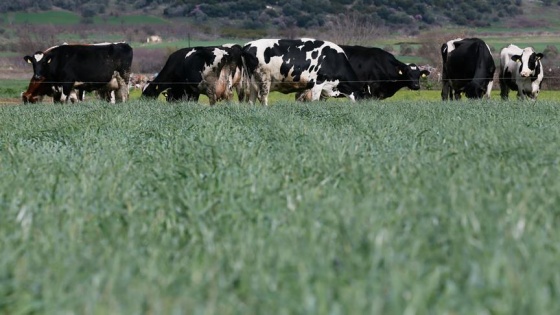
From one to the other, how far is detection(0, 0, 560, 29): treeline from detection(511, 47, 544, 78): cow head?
276ft

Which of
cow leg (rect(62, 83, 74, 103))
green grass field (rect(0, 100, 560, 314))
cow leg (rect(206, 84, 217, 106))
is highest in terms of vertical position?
green grass field (rect(0, 100, 560, 314))

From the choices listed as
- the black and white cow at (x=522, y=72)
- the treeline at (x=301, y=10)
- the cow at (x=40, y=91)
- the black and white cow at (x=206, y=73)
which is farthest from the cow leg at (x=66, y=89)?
the treeline at (x=301, y=10)

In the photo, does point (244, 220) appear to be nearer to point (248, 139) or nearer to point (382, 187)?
point (382, 187)

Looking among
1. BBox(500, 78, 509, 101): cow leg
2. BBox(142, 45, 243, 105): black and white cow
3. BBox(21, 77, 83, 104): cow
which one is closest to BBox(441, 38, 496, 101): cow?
BBox(500, 78, 509, 101): cow leg

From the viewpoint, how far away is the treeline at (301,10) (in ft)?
360

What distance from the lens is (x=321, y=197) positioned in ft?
11.9

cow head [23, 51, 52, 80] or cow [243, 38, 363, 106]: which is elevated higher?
cow [243, 38, 363, 106]

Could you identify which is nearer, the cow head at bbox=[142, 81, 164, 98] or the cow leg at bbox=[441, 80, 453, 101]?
the cow head at bbox=[142, 81, 164, 98]

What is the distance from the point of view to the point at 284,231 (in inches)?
112

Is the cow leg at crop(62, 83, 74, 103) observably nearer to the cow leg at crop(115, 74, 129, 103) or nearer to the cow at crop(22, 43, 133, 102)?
the cow at crop(22, 43, 133, 102)

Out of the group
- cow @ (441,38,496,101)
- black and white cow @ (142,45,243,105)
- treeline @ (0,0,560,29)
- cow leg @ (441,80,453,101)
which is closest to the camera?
black and white cow @ (142,45,243,105)

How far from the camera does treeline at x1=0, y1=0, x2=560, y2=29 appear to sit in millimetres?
109625

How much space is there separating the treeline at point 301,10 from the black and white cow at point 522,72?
82539 millimetres

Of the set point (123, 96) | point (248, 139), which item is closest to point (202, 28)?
point (123, 96)
